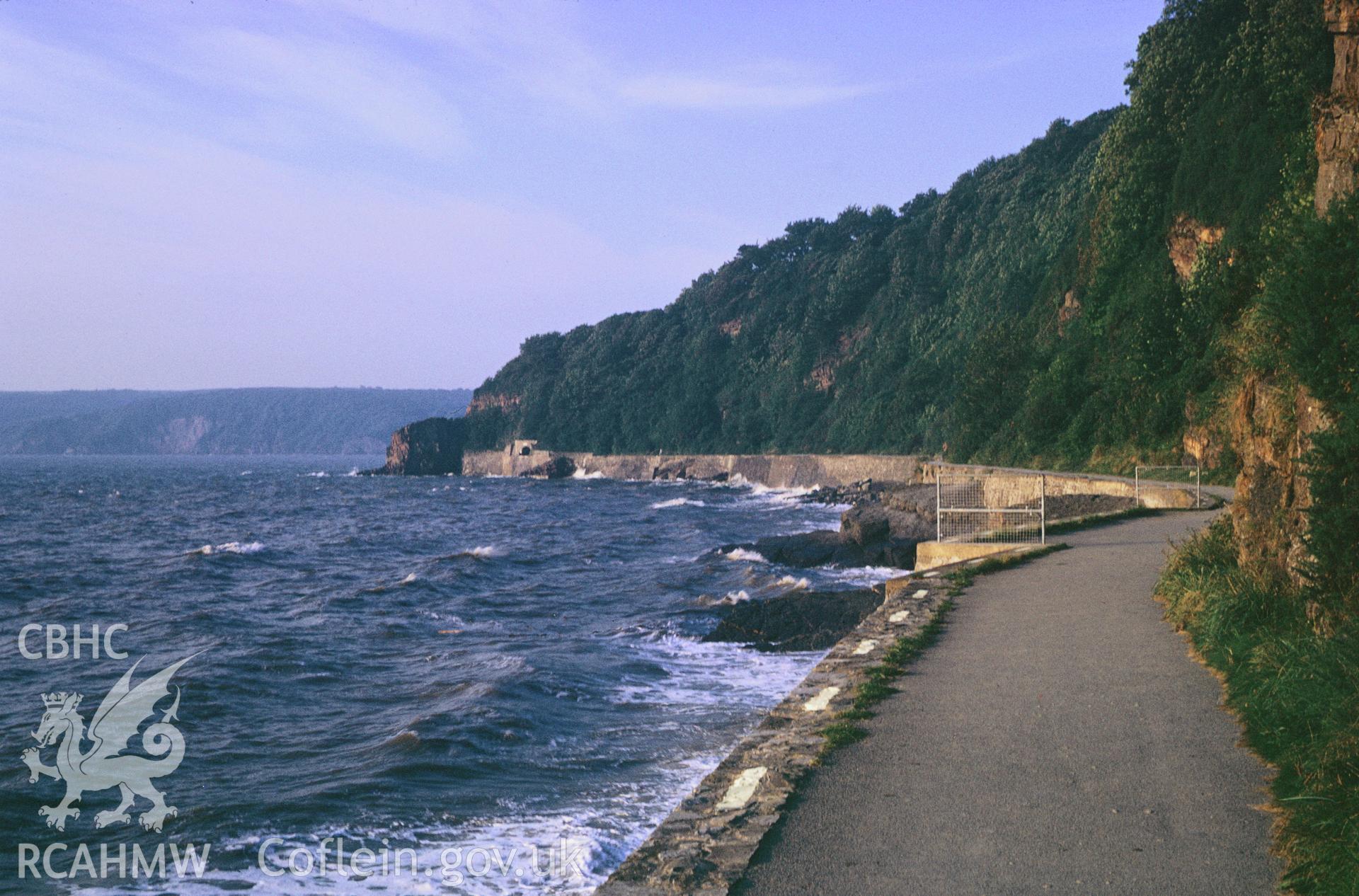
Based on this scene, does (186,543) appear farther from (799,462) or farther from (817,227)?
(817,227)

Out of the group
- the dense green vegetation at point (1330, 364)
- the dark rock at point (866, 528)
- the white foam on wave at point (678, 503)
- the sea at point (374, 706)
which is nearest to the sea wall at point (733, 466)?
the white foam on wave at point (678, 503)

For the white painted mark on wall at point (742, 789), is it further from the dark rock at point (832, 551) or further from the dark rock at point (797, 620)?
the dark rock at point (832, 551)

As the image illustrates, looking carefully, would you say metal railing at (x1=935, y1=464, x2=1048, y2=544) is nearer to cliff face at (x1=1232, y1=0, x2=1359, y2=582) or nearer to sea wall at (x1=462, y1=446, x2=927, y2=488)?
cliff face at (x1=1232, y1=0, x2=1359, y2=582)

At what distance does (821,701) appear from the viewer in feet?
29.5

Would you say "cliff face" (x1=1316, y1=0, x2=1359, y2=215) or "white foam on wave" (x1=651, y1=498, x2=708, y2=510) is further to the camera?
"white foam on wave" (x1=651, y1=498, x2=708, y2=510)

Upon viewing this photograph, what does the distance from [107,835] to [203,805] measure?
2.78ft

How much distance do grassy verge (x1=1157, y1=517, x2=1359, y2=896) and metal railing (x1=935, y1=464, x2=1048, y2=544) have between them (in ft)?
29.4

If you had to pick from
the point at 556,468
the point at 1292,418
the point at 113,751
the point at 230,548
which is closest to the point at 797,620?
the point at 1292,418

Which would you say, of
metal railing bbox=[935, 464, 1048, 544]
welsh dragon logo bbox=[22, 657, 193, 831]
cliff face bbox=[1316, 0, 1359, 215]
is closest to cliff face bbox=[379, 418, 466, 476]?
metal railing bbox=[935, 464, 1048, 544]

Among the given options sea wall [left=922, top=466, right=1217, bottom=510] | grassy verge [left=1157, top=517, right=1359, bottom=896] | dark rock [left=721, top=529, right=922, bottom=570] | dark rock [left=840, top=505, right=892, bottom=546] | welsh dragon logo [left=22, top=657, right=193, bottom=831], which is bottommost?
welsh dragon logo [left=22, top=657, right=193, bottom=831]

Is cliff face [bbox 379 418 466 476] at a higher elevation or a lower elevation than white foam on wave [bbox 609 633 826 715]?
higher

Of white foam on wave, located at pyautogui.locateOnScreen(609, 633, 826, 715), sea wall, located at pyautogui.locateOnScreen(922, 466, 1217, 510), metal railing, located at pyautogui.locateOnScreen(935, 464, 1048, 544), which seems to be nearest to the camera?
white foam on wave, located at pyautogui.locateOnScreen(609, 633, 826, 715)

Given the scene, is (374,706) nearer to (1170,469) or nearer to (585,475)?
(1170,469)

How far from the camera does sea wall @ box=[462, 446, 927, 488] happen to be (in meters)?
73.9
